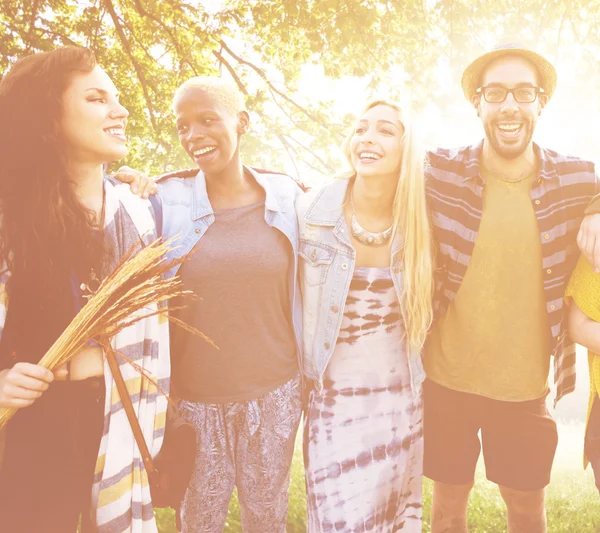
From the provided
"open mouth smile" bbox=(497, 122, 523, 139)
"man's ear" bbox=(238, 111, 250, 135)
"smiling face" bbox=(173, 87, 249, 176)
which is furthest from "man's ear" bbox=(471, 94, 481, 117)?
"smiling face" bbox=(173, 87, 249, 176)

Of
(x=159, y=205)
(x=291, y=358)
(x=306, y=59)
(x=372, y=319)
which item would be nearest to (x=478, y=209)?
(x=372, y=319)

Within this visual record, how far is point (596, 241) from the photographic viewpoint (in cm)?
247

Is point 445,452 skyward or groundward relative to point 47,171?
groundward

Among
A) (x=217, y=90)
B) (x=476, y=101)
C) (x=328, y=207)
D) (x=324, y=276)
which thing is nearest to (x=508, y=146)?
(x=476, y=101)

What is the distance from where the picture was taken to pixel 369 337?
→ 297 cm

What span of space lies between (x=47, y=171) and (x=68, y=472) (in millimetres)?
1346

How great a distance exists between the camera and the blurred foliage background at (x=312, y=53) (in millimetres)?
5723

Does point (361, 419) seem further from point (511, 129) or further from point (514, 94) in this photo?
point (514, 94)

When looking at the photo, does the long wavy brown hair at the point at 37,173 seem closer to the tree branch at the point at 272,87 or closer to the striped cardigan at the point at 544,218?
the striped cardigan at the point at 544,218

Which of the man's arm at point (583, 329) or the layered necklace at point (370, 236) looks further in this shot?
the layered necklace at point (370, 236)

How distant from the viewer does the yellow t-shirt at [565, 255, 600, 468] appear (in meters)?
2.59

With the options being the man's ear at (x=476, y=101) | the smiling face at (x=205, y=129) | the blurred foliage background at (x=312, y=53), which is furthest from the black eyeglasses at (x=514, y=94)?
the blurred foliage background at (x=312, y=53)

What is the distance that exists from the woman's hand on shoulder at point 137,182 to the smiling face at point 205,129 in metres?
0.30

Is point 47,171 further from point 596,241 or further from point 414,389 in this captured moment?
point 596,241
